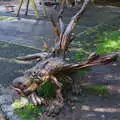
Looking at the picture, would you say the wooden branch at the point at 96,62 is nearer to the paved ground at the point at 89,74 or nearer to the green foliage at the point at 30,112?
the paved ground at the point at 89,74

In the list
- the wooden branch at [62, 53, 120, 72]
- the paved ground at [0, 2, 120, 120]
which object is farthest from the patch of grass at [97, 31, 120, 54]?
the wooden branch at [62, 53, 120, 72]

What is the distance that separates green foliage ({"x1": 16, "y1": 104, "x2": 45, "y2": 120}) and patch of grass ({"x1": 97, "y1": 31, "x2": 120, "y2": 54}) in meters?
2.66

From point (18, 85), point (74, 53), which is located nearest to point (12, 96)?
point (18, 85)

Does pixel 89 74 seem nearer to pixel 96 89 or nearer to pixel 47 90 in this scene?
pixel 96 89

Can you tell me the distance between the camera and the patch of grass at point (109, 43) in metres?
7.30

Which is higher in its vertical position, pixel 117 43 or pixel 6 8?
pixel 117 43

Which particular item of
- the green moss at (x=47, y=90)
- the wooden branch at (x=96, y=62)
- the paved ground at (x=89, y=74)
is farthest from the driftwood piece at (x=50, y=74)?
the paved ground at (x=89, y=74)

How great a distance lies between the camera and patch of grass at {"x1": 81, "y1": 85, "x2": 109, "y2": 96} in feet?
17.4

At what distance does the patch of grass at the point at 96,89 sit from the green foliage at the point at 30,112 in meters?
0.90

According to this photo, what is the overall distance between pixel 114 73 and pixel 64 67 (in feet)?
4.51

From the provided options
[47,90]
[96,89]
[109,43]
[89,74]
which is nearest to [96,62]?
[96,89]

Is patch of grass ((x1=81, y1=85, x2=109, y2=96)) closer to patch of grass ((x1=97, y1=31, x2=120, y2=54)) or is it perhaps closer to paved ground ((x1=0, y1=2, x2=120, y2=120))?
paved ground ((x1=0, y1=2, x2=120, y2=120))

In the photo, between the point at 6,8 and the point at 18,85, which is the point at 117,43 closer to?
the point at 18,85

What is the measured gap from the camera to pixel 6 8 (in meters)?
13.3
